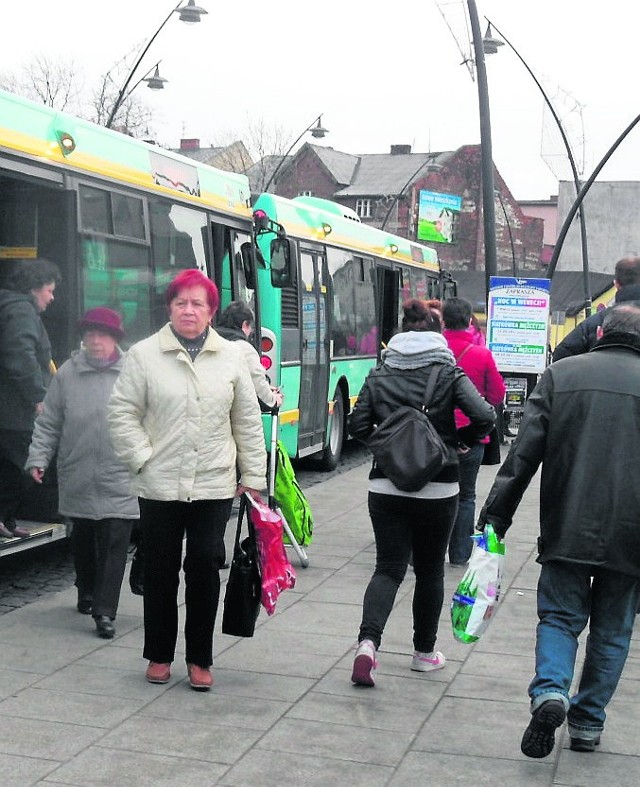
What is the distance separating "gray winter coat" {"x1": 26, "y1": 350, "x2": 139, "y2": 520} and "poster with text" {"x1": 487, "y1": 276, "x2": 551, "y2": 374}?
1473 centimetres

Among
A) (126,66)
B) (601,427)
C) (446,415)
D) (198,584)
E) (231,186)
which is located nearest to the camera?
(601,427)

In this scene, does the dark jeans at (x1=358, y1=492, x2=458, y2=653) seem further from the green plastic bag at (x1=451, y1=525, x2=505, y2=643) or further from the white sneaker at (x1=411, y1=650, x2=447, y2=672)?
the green plastic bag at (x1=451, y1=525, x2=505, y2=643)

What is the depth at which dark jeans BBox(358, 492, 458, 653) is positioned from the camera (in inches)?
237

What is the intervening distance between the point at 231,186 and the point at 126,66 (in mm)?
17994

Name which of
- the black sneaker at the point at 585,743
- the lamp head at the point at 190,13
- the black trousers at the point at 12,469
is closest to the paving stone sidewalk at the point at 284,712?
the black sneaker at the point at 585,743

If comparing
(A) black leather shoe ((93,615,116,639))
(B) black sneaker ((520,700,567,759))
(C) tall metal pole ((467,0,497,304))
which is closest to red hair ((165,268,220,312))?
(A) black leather shoe ((93,615,116,639))

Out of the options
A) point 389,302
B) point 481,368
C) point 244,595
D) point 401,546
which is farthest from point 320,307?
point 244,595

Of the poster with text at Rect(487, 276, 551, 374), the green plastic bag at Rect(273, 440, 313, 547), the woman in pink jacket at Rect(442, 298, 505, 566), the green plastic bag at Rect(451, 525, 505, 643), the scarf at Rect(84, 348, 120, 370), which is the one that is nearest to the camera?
the green plastic bag at Rect(451, 525, 505, 643)

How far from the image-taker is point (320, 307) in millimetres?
15133

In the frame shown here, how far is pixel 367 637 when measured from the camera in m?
5.98

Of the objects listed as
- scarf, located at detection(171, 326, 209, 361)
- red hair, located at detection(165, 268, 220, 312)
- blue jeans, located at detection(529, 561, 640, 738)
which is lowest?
blue jeans, located at detection(529, 561, 640, 738)

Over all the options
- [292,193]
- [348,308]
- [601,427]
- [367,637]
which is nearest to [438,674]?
[367,637]

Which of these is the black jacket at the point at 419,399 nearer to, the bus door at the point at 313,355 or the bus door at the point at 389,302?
the bus door at the point at 313,355

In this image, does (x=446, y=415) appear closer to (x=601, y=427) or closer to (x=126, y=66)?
(x=601, y=427)
